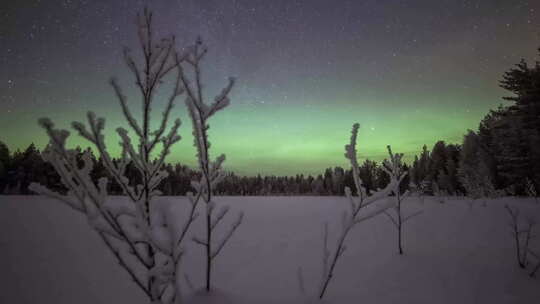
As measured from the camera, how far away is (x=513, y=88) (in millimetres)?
16328

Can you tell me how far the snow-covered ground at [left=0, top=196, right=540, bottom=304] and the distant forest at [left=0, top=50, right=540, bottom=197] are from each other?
1506 millimetres

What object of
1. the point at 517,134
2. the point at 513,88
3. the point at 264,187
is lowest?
the point at 264,187

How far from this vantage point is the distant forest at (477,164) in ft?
52.2

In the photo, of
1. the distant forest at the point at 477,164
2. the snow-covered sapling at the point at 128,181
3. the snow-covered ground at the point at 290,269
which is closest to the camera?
the snow-covered sapling at the point at 128,181

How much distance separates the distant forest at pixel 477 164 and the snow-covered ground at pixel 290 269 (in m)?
1.51

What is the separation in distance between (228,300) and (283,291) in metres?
1.25

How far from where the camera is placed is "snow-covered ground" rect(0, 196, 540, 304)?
3131mm

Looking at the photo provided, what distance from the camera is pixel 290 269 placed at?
4.12 meters

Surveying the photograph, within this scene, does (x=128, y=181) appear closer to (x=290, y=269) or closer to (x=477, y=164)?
(x=290, y=269)

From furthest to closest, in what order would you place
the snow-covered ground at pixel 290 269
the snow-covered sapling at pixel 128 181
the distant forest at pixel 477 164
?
the distant forest at pixel 477 164 < the snow-covered ground at pixel 290 269 < the snow-covered sapling at pixel 128 181

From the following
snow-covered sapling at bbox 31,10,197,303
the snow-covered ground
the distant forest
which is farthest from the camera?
the distant forest

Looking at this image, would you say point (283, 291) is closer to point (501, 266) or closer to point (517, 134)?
point (501, 266)

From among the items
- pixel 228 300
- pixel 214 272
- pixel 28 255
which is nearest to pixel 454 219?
pixel 214 272

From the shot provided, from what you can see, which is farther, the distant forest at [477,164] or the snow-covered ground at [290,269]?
the distant forest at [477,164]
